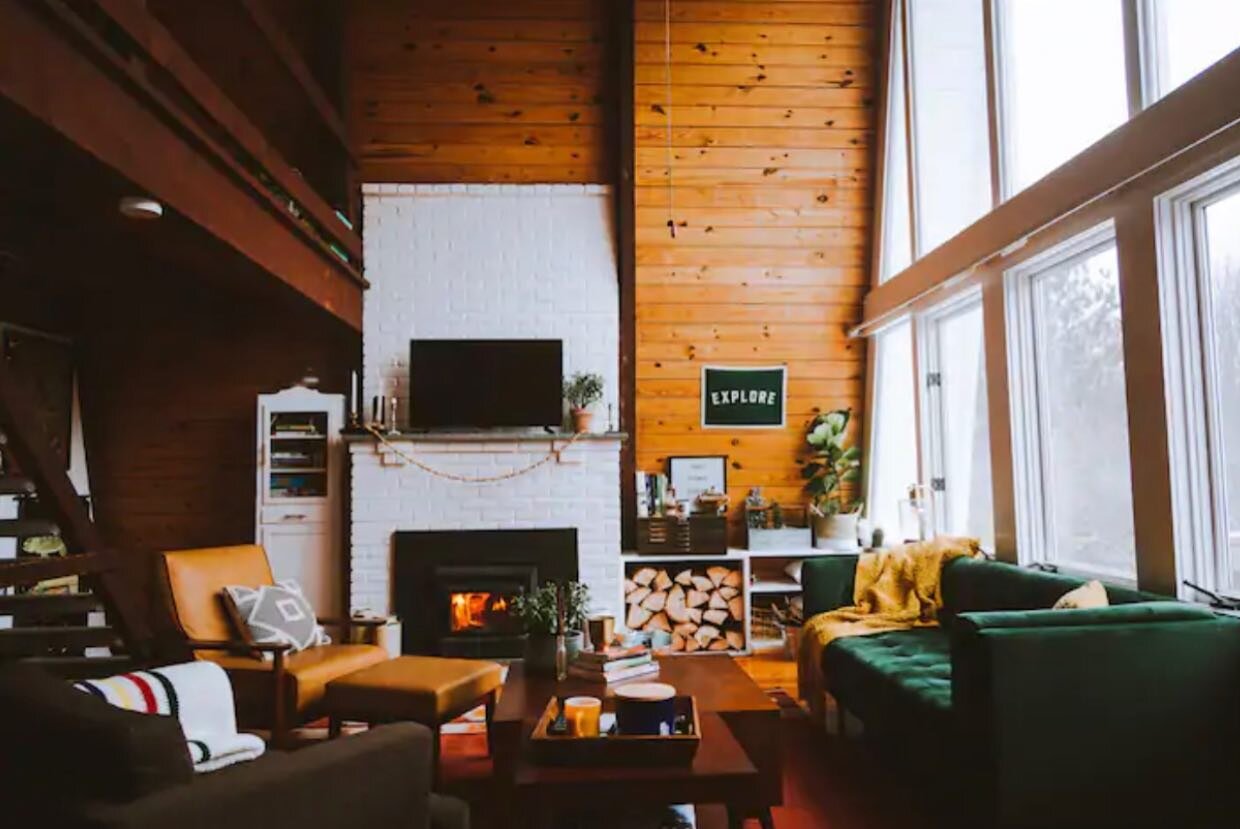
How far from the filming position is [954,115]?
486 cm

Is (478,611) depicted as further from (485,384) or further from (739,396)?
(739,396)

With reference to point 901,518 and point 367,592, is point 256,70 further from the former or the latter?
point 901,518

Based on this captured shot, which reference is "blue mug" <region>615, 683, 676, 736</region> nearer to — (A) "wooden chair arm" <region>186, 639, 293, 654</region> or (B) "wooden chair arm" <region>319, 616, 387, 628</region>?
(A) "wooden chair arm" <region>186, 639, 293, 654</region>

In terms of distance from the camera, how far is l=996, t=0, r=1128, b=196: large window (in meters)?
3.56

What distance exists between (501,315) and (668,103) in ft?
5.27

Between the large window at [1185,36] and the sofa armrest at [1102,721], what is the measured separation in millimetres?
1846

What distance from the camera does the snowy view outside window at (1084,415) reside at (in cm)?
359

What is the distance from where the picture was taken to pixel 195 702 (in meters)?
2.19

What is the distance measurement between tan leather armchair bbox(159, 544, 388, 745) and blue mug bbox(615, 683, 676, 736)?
61.5 inches

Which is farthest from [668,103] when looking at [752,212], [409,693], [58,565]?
[58,565]

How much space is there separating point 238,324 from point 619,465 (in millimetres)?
2534

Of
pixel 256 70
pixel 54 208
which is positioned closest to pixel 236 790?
pixel 54 208

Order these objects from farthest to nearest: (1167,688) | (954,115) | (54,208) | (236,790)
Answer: (954,115)
(54,208)
(1167,688)
(236,790)

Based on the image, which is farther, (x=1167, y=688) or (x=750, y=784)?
(x=1167, y=688)
